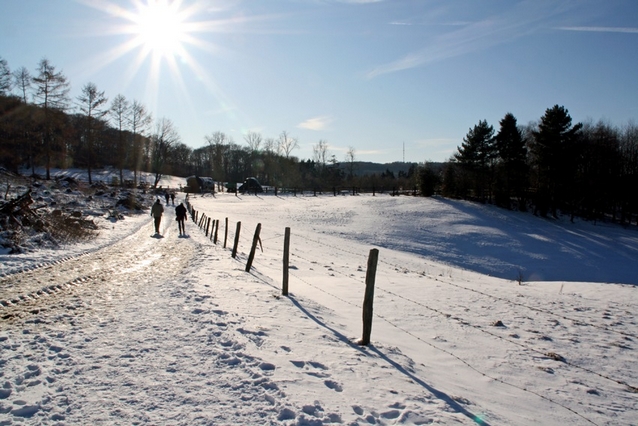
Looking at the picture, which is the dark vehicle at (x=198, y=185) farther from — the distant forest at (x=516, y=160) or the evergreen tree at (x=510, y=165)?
the evergreen tree at (x=510, y=165)

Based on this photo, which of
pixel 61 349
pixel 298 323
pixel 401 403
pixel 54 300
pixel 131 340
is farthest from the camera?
pixel 54 300

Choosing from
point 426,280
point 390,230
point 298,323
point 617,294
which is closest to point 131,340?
point 298,323

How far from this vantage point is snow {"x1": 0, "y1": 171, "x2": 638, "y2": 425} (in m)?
3.75

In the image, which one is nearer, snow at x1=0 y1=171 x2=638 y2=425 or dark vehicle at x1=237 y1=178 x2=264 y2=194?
snow at x1=0 y1=171 x2=638 y2=425

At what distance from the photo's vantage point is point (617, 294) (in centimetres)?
1149

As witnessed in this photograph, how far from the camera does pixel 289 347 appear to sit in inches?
206

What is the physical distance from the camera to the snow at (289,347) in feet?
12.3

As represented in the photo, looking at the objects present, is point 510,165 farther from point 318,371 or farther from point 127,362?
point 127,362

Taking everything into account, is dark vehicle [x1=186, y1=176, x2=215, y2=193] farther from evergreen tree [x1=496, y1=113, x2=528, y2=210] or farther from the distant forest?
evergreen tree [x1=496, y1=113, x2=528, y2=210]

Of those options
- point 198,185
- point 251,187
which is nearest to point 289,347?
point 251,187

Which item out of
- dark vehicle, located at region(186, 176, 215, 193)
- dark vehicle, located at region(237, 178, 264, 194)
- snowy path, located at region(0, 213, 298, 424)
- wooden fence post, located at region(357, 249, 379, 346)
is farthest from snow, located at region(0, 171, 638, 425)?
dark vehicle, located at region(186, 176, 215, 193)

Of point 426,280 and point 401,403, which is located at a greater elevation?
point 401,403

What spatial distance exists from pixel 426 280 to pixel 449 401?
959cm

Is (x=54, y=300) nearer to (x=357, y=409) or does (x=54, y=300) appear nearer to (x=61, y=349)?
(x=61, y=349)
